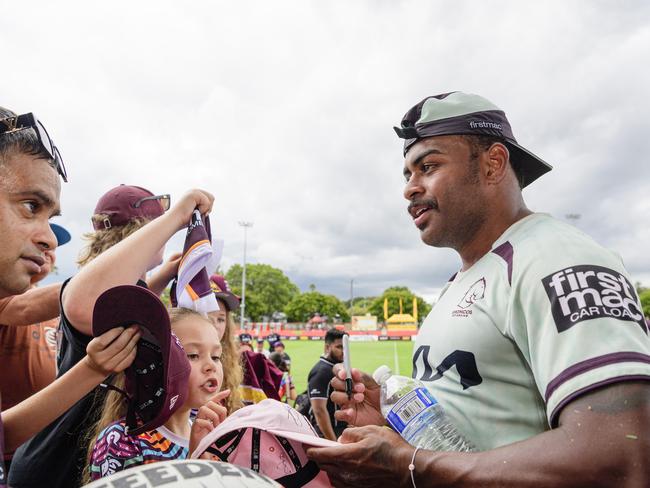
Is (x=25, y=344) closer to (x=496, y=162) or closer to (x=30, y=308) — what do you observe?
(x=30, y=308)

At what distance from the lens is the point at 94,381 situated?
71.2 inches

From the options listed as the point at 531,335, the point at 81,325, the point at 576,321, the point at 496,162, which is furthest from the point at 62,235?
the point at 576,321

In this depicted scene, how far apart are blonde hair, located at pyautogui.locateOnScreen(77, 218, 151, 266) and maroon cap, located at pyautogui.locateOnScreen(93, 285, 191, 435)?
921 millimetres

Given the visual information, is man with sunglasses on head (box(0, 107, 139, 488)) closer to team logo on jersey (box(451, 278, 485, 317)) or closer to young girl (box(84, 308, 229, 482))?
young girl (box(84, 308, 229, 482))

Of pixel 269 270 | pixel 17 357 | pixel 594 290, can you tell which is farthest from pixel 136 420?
pixel 269 270

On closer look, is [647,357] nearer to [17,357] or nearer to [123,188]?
[123,188]

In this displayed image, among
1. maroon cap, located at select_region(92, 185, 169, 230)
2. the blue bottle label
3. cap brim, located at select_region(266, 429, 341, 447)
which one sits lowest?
cap brim, located at select_region(266, 429, 341, 447)

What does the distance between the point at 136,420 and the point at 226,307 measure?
2.38 metres

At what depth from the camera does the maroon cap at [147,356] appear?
1670 millimetres

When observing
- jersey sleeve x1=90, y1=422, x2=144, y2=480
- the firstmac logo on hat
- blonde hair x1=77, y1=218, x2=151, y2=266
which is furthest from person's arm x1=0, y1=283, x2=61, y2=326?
the firstmac logo on hat

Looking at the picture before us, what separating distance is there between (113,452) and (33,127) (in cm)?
141

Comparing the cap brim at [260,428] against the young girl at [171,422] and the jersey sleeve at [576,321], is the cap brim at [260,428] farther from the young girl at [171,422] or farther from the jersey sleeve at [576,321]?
the jersey sleeve at [576,321]

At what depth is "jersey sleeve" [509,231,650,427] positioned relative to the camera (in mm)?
1311

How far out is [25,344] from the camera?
9.12ft
